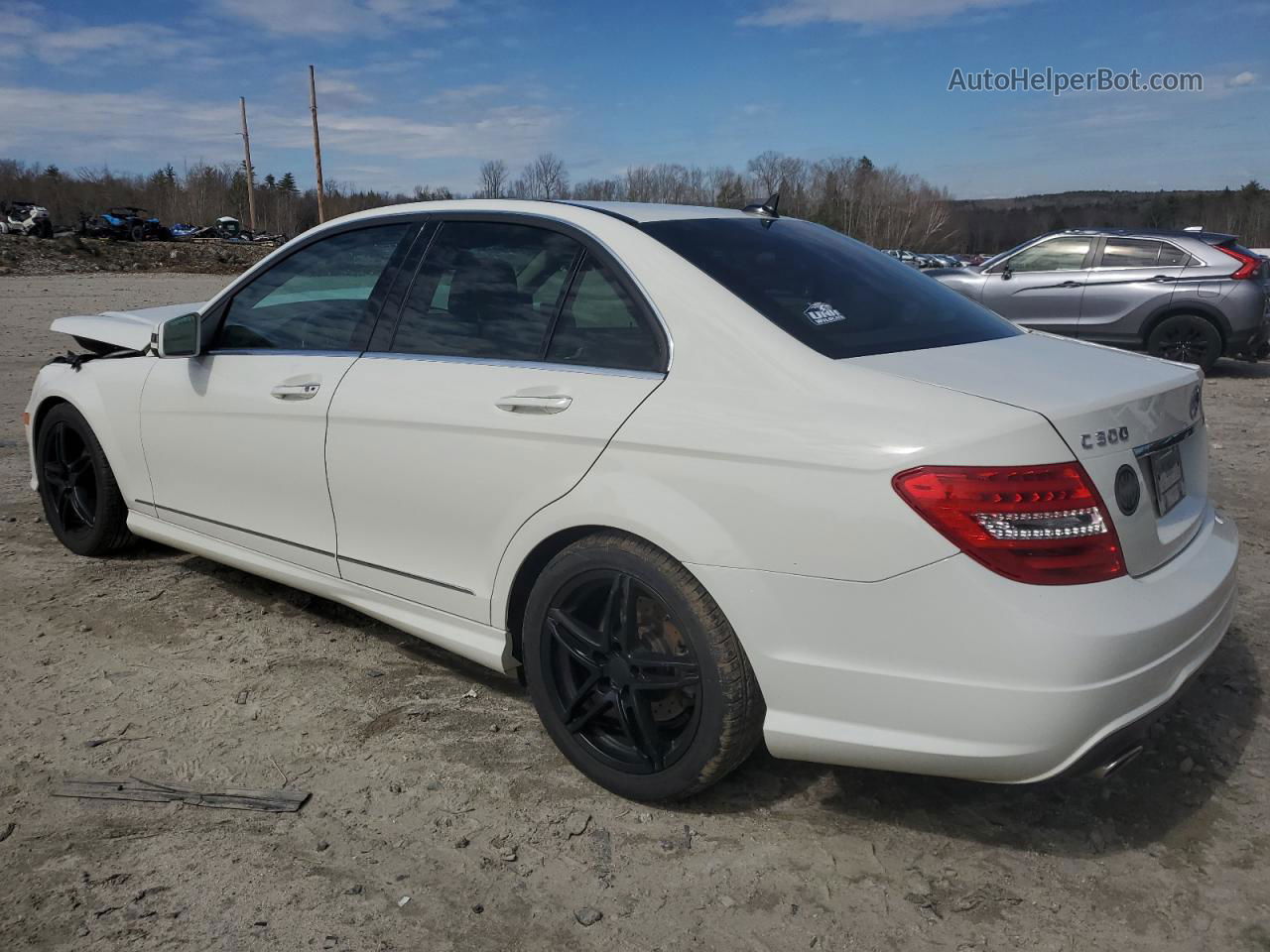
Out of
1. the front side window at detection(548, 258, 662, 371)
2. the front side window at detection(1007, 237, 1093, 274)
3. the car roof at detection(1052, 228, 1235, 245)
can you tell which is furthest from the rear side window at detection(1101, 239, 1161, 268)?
the front side window at detection(548, 258, 662, 371)

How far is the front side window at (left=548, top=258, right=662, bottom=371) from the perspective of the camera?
9.02ft

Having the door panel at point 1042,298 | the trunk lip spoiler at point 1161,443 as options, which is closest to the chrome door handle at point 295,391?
the trunk lip spoiler at point 1161,443

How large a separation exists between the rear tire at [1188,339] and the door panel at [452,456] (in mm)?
10066

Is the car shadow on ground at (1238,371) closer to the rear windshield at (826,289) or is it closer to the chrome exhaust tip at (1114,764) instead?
the rear windshield at (826,289)

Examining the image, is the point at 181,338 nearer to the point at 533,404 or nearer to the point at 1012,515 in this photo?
the point at 533,404

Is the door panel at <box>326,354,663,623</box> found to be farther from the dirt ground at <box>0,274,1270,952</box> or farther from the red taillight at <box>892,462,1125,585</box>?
the red taillight at <box>892,462,1125,585</box>

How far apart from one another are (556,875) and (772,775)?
2.50 ft

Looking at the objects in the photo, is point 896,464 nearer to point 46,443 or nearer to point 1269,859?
point 1269,859

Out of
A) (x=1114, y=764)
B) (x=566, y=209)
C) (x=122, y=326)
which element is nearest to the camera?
(x=1114, y=764)

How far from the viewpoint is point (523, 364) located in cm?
296

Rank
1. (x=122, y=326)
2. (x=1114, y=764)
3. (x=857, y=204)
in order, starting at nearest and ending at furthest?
(x=1114, y=764) < (x=122, y=326) < (x=857, y=204)

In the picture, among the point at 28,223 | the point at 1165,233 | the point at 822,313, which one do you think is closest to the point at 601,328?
the point at 822,313

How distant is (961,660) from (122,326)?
392 cm

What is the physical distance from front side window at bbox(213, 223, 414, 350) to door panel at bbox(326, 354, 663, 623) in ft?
0.92
